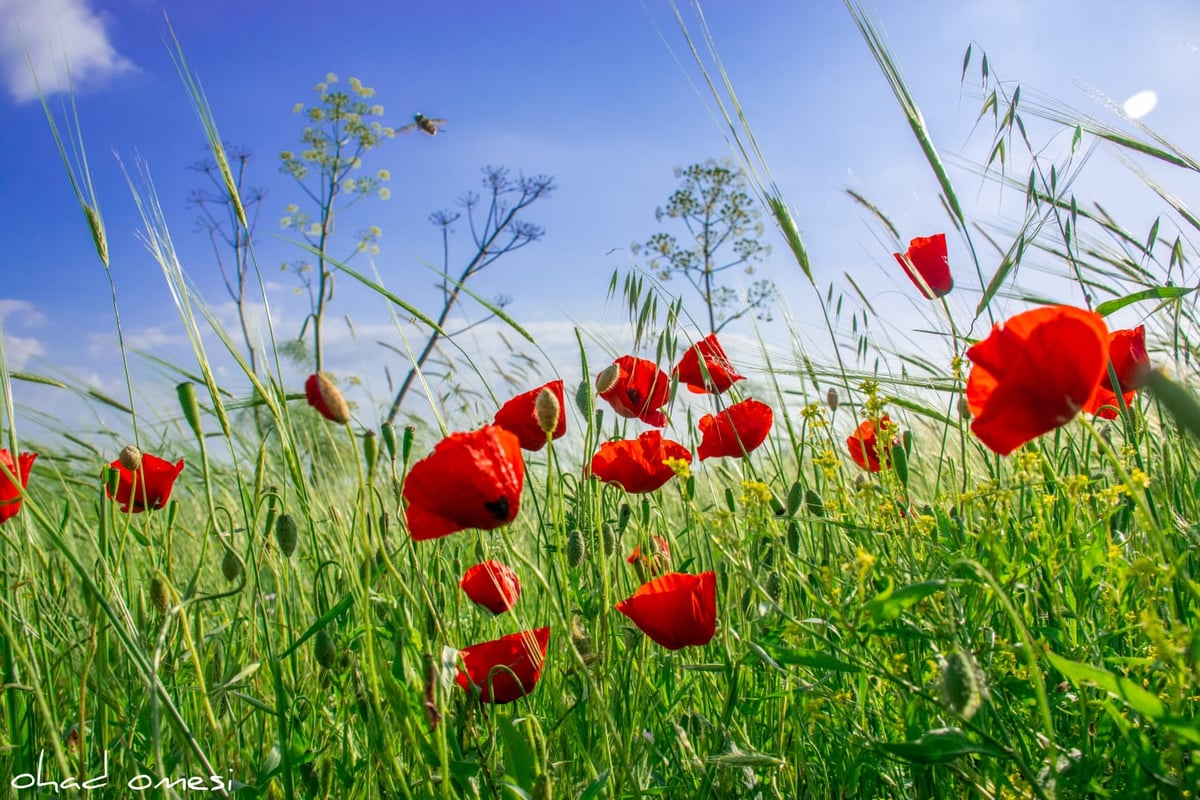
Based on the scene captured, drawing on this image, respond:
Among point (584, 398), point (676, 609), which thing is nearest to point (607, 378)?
point (584, 398)

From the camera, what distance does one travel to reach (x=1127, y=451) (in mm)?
1024

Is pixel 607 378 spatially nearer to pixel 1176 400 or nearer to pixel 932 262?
pixel 932 262

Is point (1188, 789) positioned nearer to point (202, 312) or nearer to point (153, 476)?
point (202, 312)

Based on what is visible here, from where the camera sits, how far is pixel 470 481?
79 centimetres

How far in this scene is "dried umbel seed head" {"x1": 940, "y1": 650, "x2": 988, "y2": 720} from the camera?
56 centimetres

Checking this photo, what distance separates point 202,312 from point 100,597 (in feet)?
1.42

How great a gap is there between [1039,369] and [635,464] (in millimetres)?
656

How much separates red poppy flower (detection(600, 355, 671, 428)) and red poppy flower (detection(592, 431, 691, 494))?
0.51ft

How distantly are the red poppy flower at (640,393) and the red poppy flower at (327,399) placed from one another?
0.60m

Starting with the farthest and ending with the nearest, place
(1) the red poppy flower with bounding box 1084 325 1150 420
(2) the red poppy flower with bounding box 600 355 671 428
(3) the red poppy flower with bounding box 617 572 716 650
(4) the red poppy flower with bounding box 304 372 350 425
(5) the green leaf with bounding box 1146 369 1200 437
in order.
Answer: (2) the red poppy flower with bounding box 600 355 671 428 → (1) the red poppy flower with bounding box 1084 325 1150 420 → (3) the red poppy flower with bounding box 617 572 716 650 → (4) the red poppy flower with bounding box 304 372 350 425 → (5) the green leaf with bounding box 1146 369 1200 437

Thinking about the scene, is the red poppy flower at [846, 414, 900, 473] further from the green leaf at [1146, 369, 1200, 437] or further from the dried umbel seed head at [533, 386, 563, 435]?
the green leaf at [1146, 369, 1200, 437]

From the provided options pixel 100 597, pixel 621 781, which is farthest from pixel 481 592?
pixel 100 597

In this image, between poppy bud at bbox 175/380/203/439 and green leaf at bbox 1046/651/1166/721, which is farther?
poppy bud at bbox 175/380/203/439

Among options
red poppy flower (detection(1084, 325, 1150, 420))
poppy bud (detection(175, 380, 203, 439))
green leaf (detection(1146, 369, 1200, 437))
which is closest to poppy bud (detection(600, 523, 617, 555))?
poppy bud (detection(175, 380, 203, 439))
